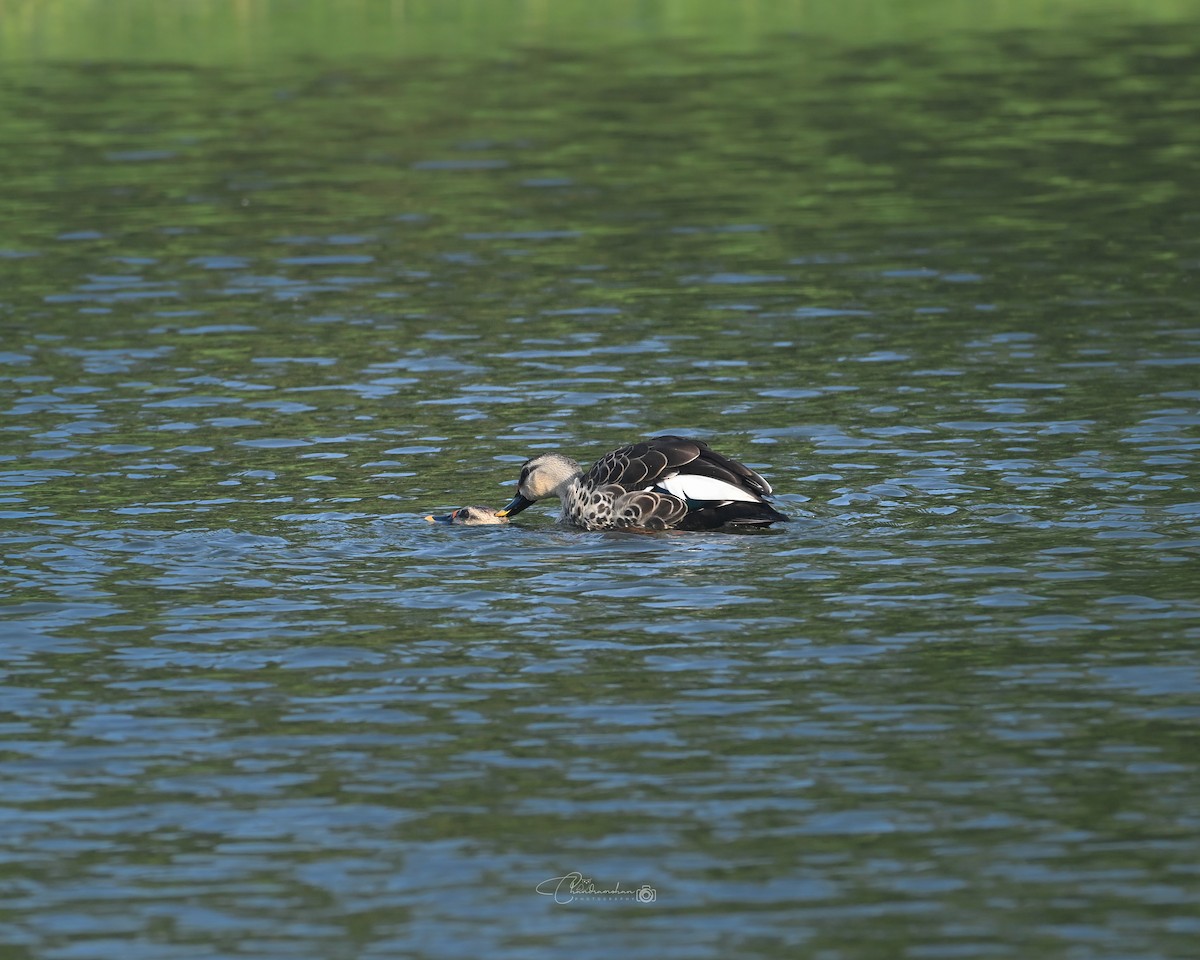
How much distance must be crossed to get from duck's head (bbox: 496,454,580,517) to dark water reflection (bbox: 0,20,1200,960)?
296mm

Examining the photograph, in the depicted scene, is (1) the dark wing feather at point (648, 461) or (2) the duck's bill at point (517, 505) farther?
(2) the duck's bill at point (517, 505)

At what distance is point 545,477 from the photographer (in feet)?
51.8

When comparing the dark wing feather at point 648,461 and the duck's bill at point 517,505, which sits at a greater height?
the dark wing feather at point 648,461

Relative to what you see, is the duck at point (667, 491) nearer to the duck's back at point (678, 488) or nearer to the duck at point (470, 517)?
the duck's back at point (678, 488)

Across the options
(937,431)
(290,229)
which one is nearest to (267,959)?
(937,431)

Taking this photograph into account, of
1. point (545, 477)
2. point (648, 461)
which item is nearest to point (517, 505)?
point (545, 477)

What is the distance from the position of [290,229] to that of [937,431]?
13.8 meters

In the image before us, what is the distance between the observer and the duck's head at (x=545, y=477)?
51.8 ft

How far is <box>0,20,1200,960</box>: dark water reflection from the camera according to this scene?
9.23 m

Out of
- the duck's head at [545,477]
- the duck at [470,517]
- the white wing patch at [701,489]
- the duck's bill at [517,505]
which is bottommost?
the duck's bill at [517,505]
